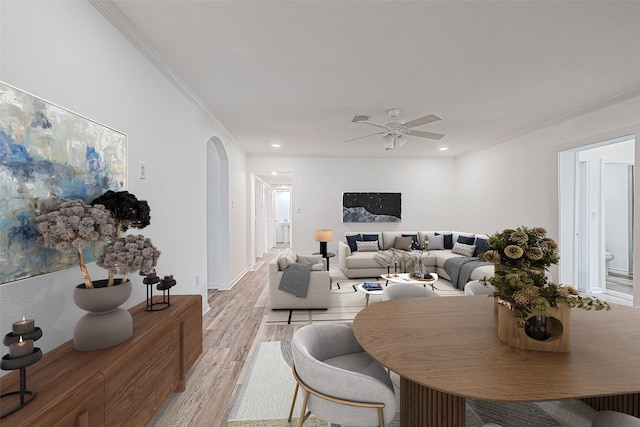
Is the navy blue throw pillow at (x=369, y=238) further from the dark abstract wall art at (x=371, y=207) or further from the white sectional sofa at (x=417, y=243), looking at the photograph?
the dark abstract wall art at (x=371, y=207)

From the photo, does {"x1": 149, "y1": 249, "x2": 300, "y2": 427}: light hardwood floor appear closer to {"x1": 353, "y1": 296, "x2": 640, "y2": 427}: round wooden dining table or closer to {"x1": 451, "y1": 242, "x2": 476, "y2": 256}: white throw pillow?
{"x1": 353, "y1": 296, "x2": 640, "y2": 427}: round wooden dining table

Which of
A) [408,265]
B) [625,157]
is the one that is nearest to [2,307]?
[408,265]

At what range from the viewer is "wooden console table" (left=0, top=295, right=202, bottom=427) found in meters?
0.96

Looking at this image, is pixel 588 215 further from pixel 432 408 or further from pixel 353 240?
pixel 432 408

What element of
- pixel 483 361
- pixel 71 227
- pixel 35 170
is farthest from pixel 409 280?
pixel 35 170

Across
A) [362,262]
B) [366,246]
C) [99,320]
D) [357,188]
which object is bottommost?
[362,262]

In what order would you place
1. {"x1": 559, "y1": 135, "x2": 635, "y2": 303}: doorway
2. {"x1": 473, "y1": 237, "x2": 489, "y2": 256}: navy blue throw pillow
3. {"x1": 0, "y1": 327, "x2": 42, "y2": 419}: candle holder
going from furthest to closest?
{"x1": 473, "y1": 237, "x2": 489, "y2": 256}: navy blue throw pillow < {"x1": 559, "y1": 135, "x2": 635, "y2": 303}: doorway < {"x1": 0, "y1": 327, "x2": 42, "y2": 419}: candle holder

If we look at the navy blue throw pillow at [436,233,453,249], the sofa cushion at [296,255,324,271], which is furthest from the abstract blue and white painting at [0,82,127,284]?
the navy blue throw pillow at [436,233,453,249]

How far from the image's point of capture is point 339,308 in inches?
147

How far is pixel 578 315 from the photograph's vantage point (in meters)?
1.70

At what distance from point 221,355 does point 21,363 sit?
1893mm

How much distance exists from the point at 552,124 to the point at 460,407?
4665 millimetres

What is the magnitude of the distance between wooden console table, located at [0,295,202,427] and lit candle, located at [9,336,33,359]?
6.7 inches

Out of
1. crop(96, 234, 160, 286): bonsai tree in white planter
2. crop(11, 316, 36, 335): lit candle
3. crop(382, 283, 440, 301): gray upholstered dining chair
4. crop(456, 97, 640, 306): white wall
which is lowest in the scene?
crop(382, 283, 440, 301): gray upholstered dining chair
